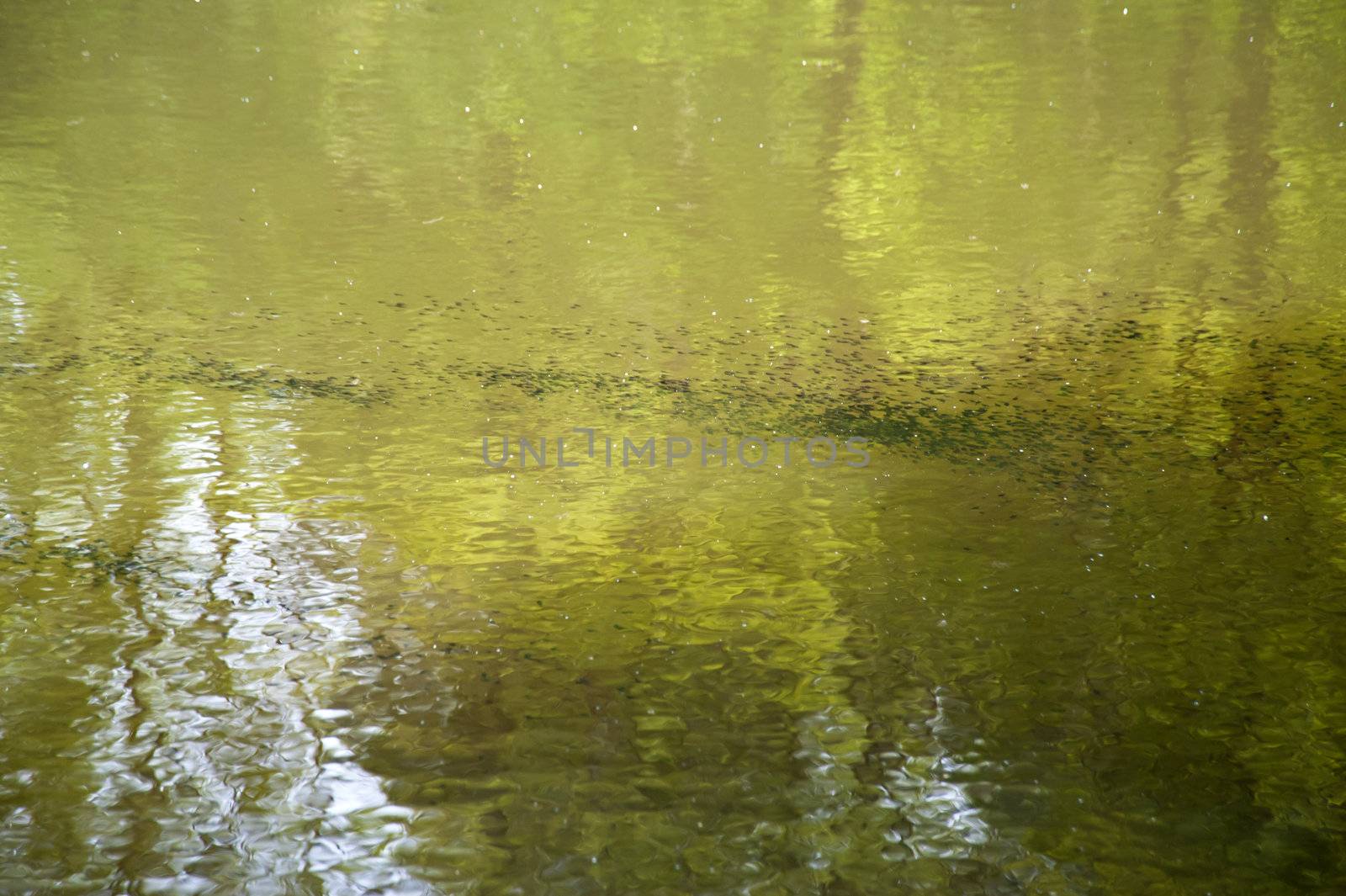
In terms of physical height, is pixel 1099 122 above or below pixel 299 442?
above

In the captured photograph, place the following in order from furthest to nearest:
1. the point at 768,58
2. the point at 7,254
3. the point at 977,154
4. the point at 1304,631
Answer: the point at 768,58 < the point at 977,154 < the point at 7,254 < the point at 1304,631

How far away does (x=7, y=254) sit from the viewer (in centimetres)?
231

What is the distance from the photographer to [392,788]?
1012 mm

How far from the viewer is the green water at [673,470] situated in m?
0.99

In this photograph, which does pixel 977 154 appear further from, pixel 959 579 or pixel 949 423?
pixel 959 579

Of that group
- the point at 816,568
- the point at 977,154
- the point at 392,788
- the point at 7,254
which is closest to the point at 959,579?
the point at 816,568

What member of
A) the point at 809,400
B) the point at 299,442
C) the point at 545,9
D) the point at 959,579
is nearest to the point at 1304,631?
the point at 959,579

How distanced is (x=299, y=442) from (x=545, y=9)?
96.0 inches

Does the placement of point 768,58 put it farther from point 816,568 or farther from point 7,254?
point 816,568

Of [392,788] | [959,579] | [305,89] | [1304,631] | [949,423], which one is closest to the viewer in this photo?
[392,788]

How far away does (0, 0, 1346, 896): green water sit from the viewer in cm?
99

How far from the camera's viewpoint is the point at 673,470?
1667 mm

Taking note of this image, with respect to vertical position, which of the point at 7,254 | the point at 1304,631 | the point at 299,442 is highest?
the point at 7,254

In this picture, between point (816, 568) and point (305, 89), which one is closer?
point (816, 568)
